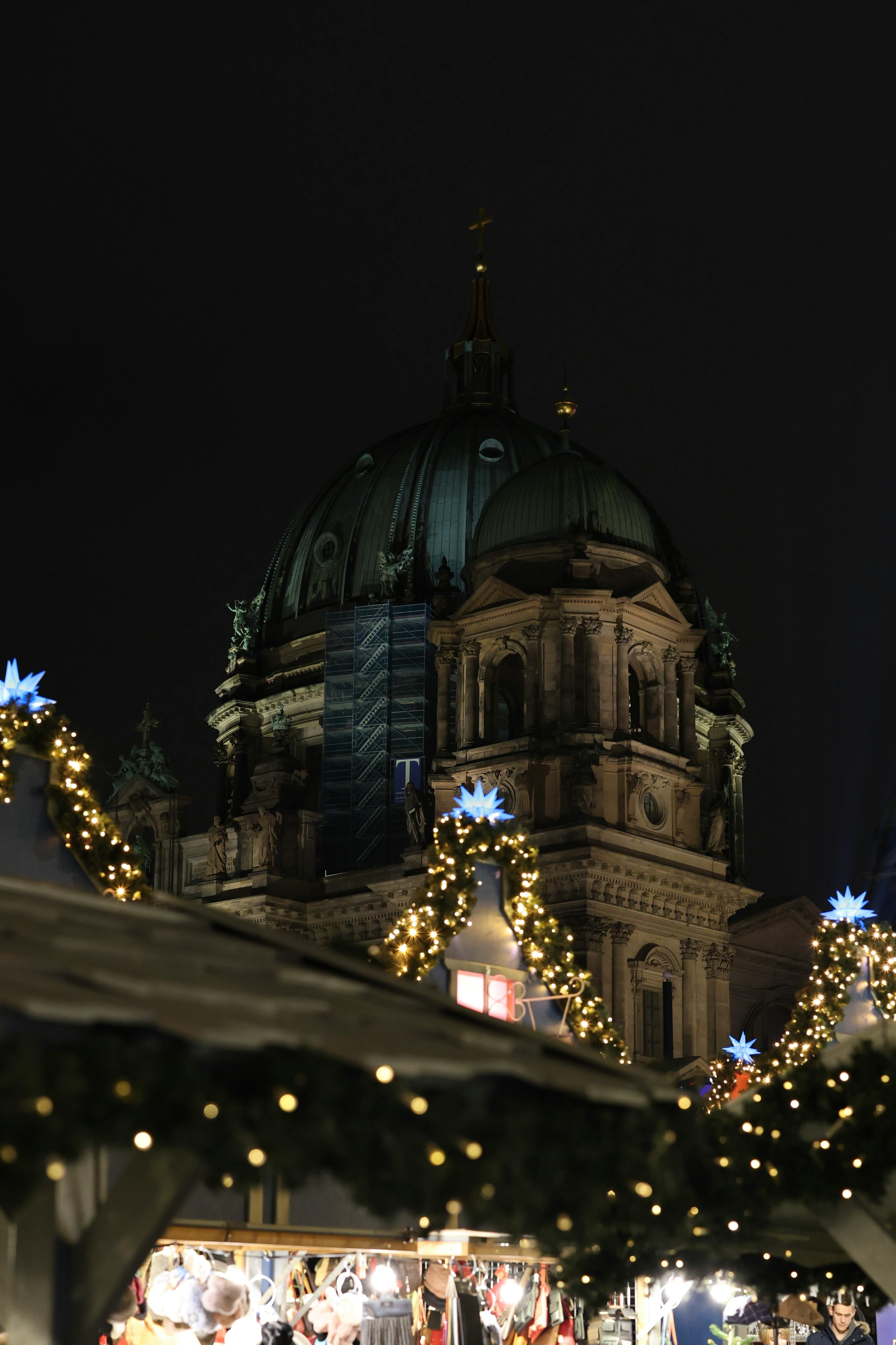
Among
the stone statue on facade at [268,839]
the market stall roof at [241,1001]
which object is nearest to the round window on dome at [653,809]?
the stone statue on facade at [268,839]

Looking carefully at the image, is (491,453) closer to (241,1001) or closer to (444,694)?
(444,694)

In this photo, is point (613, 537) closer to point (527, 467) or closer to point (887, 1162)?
point (527, 467)

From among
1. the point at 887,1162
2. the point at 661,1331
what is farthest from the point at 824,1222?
the point at 661,1331

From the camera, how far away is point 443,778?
193 feet

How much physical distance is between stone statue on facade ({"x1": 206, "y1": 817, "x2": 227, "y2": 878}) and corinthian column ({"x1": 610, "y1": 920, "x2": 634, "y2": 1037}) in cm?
2020

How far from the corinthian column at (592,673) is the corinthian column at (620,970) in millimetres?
5850

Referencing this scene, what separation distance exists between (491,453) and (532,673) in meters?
23.3

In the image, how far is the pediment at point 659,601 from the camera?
57.2m

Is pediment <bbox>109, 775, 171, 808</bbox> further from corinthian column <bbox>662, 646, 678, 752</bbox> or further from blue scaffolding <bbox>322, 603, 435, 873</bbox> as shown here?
corinthian column <bbox>662, 646, 678, 752</bbox>

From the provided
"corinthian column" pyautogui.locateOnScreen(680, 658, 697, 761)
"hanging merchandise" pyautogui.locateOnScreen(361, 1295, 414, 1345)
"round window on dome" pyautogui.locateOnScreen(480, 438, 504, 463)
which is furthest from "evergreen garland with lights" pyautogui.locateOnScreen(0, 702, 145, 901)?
"round window on dome" pyautogui.locateOnScreen(480, 438, 504, 463)

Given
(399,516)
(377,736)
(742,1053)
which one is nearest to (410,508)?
(399,516)

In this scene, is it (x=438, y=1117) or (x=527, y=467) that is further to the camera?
(x=527, y=467)

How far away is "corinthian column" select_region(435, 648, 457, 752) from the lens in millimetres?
59594

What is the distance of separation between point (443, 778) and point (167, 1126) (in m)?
52.4
